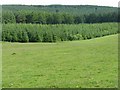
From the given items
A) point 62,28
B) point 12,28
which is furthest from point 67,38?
point 12,28

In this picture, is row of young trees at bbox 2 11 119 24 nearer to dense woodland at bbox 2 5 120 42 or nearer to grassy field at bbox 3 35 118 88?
dense woodland at bbox 2 5 120 42

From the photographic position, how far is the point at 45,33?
367 feet

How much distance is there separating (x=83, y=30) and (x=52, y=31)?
50.2 feet

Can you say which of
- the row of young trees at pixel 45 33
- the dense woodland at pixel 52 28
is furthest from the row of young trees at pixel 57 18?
the row of young trees at pixel 45 33

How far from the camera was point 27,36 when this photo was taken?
109 m

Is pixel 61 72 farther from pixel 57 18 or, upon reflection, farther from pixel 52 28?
pixel 57 18

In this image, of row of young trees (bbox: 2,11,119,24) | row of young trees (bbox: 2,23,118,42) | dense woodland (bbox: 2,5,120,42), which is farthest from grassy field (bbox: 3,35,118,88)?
row of young trees (bbox: 2,11,119,24)

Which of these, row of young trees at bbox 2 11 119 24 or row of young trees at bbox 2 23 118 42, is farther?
row of young trees at bbox 2 11 119 24

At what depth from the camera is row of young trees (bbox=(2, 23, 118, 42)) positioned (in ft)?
350

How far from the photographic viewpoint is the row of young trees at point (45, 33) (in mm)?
106594

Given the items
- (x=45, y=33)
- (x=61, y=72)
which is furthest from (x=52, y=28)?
(x=61, y=72)

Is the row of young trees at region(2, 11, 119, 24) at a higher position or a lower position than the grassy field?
higher

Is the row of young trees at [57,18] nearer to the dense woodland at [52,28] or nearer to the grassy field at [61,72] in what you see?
Result: the dense woodland at [52,28]

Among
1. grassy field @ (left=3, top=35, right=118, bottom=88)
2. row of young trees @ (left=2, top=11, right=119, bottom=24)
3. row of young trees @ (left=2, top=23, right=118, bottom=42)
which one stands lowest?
row of young trees @ (left=2, top=23, right=118, bottom=42)
